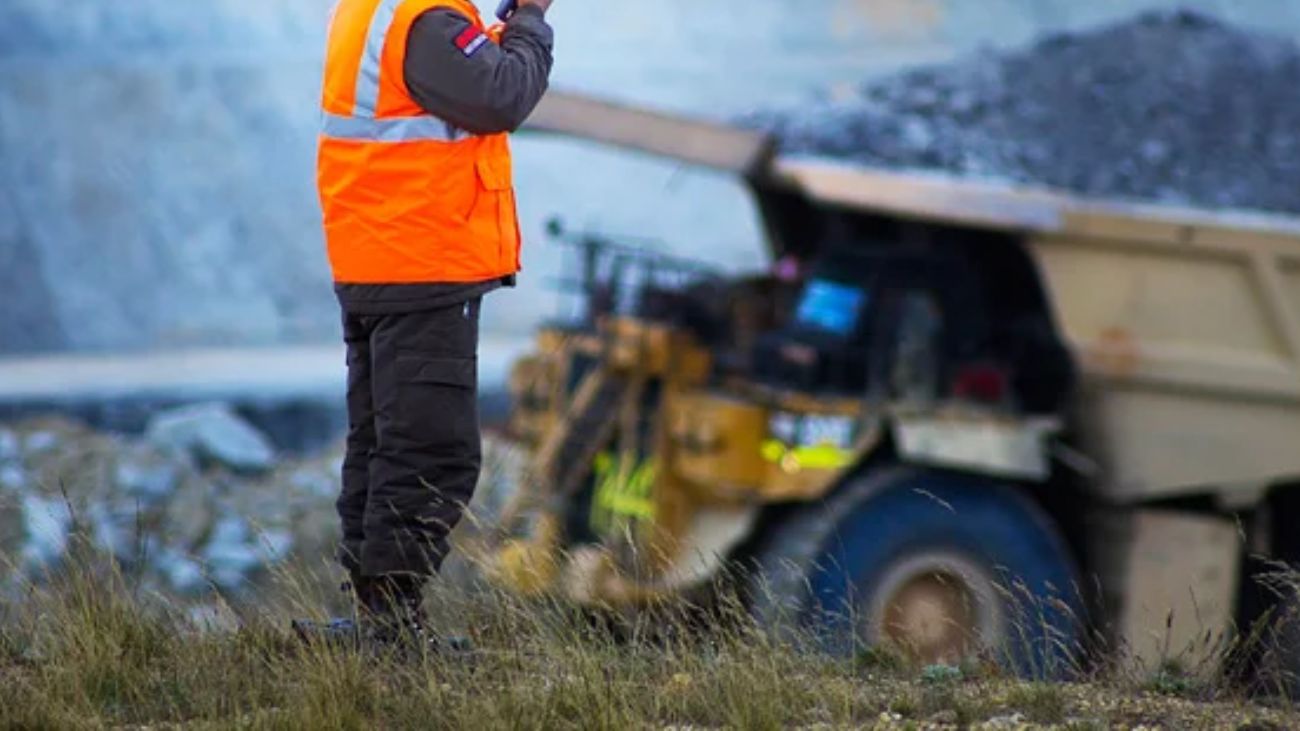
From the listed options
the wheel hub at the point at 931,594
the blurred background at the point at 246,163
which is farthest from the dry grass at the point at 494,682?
the blurred background at the point at 246,163

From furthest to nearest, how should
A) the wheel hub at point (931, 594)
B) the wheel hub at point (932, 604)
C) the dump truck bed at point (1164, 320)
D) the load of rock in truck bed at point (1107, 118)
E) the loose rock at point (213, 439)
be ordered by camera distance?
the loose rock at point (213, 439) → the load of rock in truck bed at point (1107, 118) → the dump truck bed at point (1164, 320) → the wheel hub at point (931, 594) → the wheel hub at point (932, 604)

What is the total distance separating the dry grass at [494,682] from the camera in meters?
4.77

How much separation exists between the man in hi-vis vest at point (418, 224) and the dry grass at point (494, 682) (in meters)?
0.21

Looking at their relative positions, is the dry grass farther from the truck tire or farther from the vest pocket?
the truck tire

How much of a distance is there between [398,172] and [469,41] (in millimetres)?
302

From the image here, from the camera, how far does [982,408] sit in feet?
29.4

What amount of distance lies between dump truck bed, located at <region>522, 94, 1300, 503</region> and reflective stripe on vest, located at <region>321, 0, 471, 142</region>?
398 centimetres

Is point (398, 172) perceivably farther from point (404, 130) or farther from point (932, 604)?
point (932, 604)

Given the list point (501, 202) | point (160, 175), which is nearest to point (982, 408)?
point (501, 202)

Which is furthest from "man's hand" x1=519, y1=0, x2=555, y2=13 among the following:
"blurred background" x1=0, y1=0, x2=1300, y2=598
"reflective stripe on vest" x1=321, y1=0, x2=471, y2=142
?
"blurred background" x1=0, y1=0, x2=1300, y2=598

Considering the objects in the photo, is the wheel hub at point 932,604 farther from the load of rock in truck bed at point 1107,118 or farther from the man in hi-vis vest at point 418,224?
the man in hi-vis vest at point 418,224

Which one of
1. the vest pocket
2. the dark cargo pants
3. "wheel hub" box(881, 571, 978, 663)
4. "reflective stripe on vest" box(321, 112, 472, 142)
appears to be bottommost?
"wheel hub" box(881, 571, 978, 663)

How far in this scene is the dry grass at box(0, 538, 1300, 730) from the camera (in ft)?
15.7

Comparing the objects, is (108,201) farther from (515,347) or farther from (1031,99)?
(1031,99)
